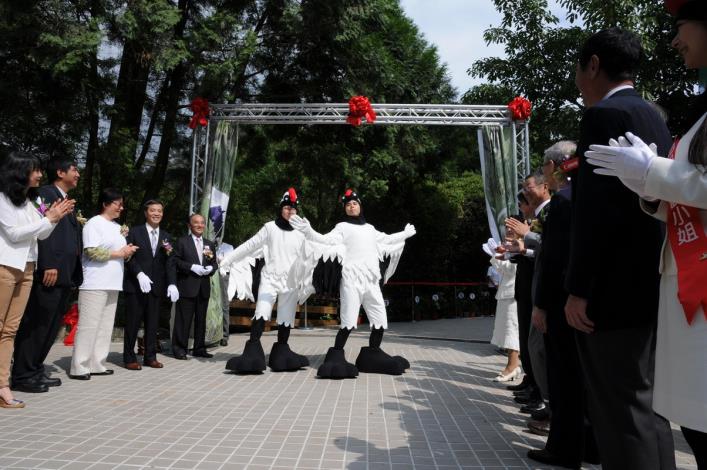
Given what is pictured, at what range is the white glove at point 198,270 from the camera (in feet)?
24.7

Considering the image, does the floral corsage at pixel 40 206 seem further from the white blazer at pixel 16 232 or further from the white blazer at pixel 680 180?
the white blazer at pixel 680 180

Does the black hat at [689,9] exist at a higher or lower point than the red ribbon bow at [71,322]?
higher

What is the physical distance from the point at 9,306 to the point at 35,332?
71cm

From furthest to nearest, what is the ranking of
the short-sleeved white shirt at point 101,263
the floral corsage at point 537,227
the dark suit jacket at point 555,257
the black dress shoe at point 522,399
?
1. the short-sleeved white shirt at point 101,263
2. the black dress shoe at point 522,399
3. the floral corsage at point 537,227
4. the dark suit jacket at point 555,257

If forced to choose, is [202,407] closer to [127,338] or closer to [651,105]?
[127,338]

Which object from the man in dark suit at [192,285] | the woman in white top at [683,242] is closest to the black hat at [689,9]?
the woman in white top at [683,242]

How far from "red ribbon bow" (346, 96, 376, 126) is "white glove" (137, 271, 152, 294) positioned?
4.41 m

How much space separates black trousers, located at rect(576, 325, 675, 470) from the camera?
6.95 ft

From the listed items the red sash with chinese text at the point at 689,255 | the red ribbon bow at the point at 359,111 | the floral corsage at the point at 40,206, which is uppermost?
the red ribbon bow at the point at 359,111

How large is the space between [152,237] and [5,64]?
5210 mm

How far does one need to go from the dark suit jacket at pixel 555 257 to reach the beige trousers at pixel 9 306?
3987 mm

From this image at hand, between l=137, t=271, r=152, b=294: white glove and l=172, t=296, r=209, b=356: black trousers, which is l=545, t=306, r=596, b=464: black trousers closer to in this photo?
l=137, t=271, r=152, b=294: white glove

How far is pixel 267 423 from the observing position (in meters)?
4.24

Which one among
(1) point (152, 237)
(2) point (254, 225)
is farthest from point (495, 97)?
(2) point (254, 225)
